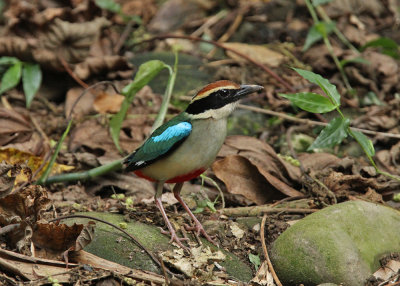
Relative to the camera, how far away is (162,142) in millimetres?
4605

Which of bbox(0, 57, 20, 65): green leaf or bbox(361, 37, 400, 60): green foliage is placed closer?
bbox(0, 57, 20, 65): green leaf

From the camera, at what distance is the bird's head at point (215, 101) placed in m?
4.64

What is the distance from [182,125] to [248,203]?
3.84 ft

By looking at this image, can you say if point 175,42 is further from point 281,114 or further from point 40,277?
point 40,277

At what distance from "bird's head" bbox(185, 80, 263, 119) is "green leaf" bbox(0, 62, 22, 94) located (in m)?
3.21

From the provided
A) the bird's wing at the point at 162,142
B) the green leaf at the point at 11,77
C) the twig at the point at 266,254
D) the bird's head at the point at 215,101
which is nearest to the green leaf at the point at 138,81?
the bird's wing at the point at 162,142

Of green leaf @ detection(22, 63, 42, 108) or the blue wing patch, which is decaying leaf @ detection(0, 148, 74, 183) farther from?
the blue wing patch

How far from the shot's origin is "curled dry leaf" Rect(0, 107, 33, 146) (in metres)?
6.09

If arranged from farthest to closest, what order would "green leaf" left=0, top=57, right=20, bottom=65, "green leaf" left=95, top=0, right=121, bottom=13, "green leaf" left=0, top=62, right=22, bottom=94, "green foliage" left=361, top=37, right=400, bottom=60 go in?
"green leaf" left=95, top=0, right=121, bottom=13 < "green foliage" left=361, top=37, right=400, bottom=60 < "green leaf" left=0, top=57, right=20, bottom=65 < "green leaf" left=0, top=62, right=22, bottom=94

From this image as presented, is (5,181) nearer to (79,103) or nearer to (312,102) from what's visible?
(312,102)

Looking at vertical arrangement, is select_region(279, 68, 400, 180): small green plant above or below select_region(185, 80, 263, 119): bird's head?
below

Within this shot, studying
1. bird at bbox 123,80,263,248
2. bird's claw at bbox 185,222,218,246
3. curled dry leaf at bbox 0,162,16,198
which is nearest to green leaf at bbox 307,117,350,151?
bird at bbox 123,80,263,248

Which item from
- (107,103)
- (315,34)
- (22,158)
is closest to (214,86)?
(22,158)

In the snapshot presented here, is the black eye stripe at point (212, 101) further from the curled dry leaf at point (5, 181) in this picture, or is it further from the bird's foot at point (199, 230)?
the curled dry leaf at point (5, 181)
